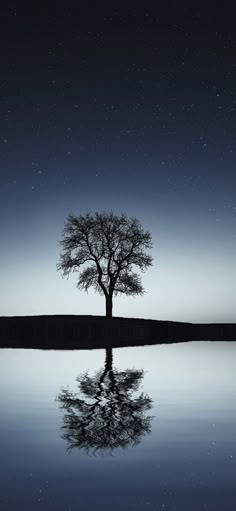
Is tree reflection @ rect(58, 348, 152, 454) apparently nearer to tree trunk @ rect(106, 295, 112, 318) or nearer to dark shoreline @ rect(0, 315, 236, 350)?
dark shoreline @ rect(0, 315, 236, 350)

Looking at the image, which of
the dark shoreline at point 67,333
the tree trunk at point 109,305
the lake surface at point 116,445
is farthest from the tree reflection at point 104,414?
the tree trunk at point 109,305

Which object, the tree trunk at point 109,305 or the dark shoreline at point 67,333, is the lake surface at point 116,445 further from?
the tree trunk at point 109,305

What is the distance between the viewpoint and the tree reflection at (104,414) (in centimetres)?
1148

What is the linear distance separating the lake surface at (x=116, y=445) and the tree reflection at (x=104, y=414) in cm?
2

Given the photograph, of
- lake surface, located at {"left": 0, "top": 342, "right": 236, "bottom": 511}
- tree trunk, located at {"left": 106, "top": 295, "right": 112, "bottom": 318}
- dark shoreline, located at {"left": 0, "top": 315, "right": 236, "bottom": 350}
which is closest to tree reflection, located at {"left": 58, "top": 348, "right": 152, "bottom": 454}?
lake surface, located at {"left": 0, "top": 342, "right": 236, "bottom": 511}

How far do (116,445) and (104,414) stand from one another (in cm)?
369

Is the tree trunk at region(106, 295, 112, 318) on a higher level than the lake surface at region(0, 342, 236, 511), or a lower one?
higher

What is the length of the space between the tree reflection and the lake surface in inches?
0.7

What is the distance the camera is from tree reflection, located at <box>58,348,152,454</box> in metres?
11.5

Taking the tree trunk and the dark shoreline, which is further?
the tree trunk

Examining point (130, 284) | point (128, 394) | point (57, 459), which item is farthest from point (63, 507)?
point (130, 284)

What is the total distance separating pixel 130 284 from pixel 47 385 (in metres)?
40.0

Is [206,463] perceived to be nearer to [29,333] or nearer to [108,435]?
[108,435]

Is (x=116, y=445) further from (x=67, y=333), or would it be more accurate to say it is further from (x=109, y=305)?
(x=109, y=305)
